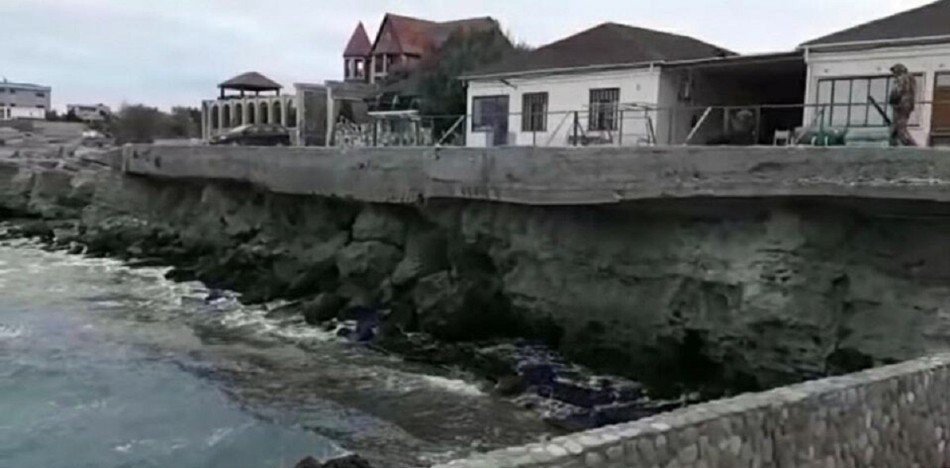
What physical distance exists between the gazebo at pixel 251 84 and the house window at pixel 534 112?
3059 cm

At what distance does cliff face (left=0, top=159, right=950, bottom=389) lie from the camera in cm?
1173

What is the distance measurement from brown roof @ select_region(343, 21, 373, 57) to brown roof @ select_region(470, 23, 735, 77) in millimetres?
34659

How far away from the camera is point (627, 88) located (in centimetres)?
2348

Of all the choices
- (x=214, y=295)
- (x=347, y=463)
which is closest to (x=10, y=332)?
(x=214, y=295)

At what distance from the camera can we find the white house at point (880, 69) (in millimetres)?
17891

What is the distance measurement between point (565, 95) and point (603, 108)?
1471mm

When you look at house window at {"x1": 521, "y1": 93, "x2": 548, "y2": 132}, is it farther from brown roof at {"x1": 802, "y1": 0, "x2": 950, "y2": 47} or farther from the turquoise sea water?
the turquoise sea water

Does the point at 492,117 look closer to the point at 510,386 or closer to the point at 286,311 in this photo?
the point at 286,311

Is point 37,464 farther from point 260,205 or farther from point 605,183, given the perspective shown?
point 260,205

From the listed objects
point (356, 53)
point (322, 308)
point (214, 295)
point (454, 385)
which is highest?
point (356, 53)

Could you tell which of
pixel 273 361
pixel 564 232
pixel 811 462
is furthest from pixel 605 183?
pixel 811 462

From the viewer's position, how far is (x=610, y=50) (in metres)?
25.2

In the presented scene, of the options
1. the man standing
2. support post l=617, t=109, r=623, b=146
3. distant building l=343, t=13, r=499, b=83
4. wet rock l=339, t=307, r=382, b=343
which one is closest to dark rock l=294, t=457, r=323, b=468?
wet rock l=339, t=307, r=382, b=343

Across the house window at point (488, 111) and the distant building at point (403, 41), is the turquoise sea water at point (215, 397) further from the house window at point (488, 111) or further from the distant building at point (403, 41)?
the distant building at point (403, 41)
